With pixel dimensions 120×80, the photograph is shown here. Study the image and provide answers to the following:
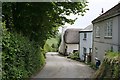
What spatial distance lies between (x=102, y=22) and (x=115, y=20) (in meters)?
5.60

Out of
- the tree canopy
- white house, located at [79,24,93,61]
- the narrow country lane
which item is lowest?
the narrow country lane

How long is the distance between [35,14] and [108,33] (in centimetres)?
753

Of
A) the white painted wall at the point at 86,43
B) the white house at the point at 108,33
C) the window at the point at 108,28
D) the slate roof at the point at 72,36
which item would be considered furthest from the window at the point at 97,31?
the slate roof at the point at 72,36

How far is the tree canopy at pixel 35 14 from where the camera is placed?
19484 millimetres

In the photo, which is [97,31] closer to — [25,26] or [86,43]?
[25,26]

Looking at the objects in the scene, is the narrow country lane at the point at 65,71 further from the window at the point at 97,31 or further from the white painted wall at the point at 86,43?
the white painted wall at the point at 86,43

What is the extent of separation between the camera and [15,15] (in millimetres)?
20312

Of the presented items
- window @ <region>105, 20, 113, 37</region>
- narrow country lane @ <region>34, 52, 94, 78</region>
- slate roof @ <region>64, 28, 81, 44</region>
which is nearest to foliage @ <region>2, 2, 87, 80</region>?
narrow country lane @ <region>34, 52, 94, 78</region>

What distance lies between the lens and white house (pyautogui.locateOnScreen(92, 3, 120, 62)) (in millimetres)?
21406

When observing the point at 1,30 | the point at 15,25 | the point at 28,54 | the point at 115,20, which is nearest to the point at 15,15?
the point at 15,25

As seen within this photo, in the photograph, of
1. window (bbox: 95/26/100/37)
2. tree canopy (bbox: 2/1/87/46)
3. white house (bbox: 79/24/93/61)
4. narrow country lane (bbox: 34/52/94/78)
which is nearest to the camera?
tree canopy (bbox: 2/1/87/46)

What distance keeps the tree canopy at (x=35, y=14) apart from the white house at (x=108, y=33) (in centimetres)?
267

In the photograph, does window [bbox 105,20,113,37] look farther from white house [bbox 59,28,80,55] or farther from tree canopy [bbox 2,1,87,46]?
white house [bbox 59,28,80,55]

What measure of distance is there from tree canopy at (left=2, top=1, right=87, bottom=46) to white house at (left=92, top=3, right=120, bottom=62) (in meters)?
2.67
